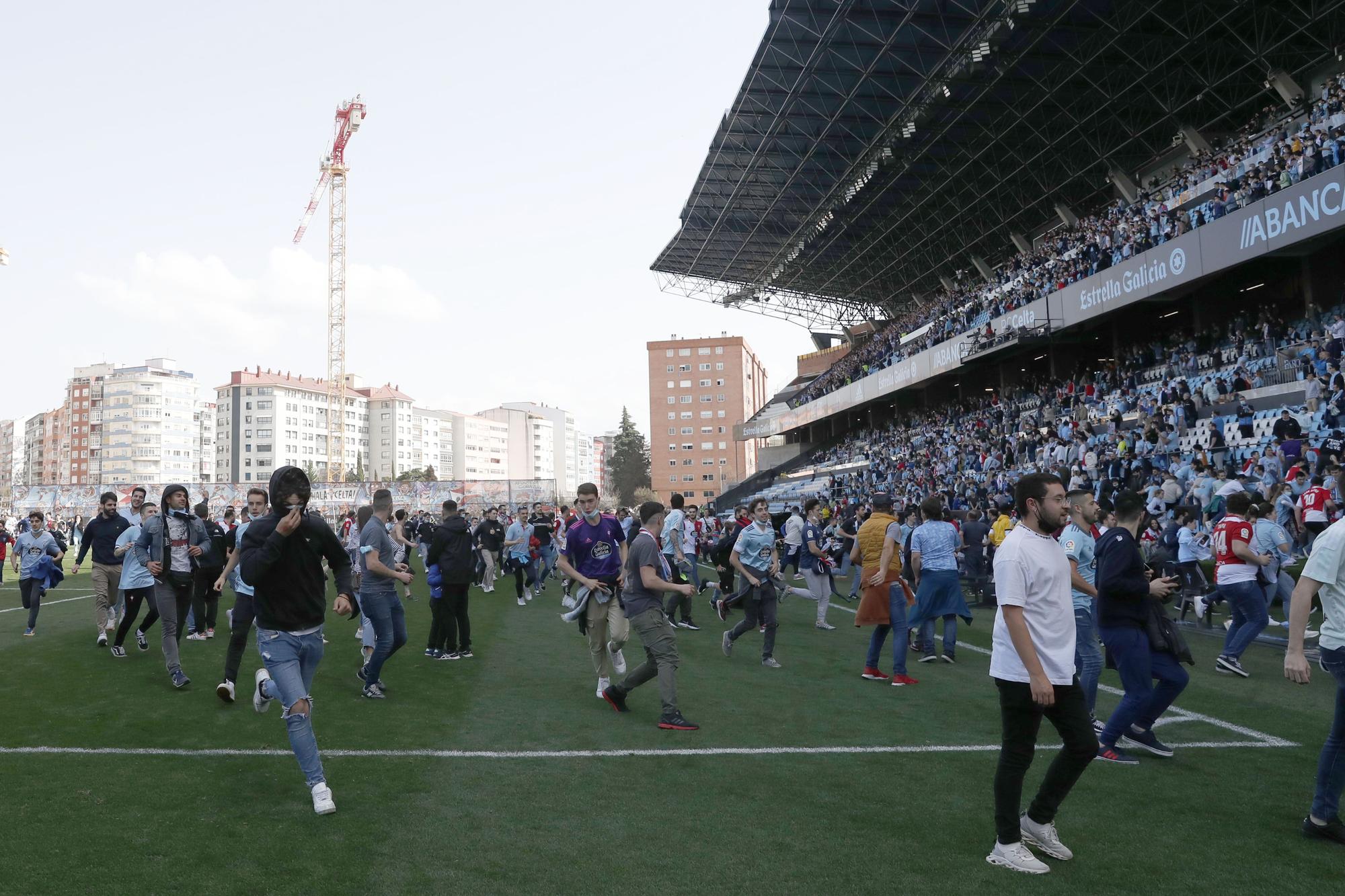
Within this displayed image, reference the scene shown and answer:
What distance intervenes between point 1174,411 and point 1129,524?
17.4 meters

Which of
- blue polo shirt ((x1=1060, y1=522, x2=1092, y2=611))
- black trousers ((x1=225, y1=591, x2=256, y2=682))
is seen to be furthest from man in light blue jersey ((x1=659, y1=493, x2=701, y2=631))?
blue polo shirt ((x1=1060, y1=522, x2=1092, y2=611))

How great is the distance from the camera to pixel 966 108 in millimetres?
30938

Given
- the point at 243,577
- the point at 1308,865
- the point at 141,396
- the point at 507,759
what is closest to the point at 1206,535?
the point at 1308,865

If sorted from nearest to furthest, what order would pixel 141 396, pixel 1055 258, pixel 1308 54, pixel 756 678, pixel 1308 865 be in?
1. pixel 1308 865
2. pixel 756 678
3. pixel 1308 54
4. pixel 1055 258
5. pixel 141 396

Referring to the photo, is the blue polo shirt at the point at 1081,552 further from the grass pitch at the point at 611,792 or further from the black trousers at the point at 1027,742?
the black trousers at the point at 1027,742

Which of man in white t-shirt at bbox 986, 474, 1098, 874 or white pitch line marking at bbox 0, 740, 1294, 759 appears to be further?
white pitch line marking at bbox 0, 740, 1294, 759

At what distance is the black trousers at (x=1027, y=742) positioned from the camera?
4.16m

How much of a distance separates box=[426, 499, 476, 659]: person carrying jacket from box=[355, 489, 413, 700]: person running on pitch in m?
1.65

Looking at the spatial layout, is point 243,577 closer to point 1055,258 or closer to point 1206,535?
point 1206,535

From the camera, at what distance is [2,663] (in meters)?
9.60

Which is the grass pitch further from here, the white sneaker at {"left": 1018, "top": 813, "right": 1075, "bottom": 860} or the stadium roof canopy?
the stadium roof canopy

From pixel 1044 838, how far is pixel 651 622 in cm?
358

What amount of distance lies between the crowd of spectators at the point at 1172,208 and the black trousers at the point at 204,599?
2133 centimetres

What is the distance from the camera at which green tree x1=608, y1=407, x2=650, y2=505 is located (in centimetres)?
12369
